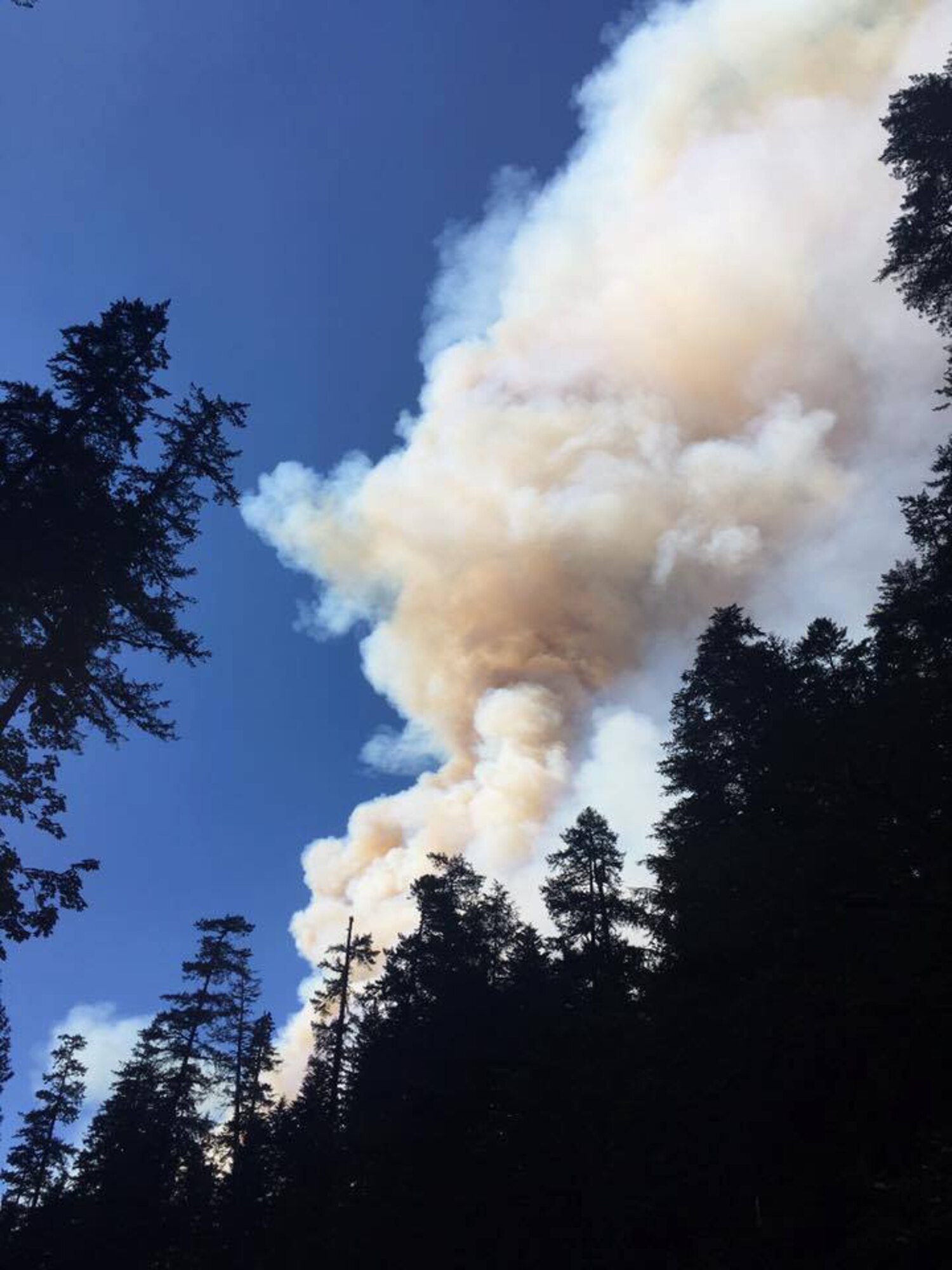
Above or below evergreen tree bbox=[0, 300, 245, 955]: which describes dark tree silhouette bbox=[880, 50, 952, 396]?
above

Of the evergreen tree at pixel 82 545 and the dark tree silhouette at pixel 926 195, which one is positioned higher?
the dark tree silhouette at pixel 926 195

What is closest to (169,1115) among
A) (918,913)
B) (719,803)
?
(719,803)

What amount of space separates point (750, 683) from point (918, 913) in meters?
15.4

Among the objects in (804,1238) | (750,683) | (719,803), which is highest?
(750,683)

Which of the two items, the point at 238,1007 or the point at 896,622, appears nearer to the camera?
the point at 896,622

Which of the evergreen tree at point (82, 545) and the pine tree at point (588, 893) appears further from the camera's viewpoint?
the pine tree at point (588, 893)

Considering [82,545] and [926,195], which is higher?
[926,195]

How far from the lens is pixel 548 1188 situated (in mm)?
14281

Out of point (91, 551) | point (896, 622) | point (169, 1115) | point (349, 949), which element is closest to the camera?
point (91, 551)

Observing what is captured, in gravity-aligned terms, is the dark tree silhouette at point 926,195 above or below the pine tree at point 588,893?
above

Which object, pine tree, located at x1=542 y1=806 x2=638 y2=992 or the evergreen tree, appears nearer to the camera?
the evergreen tree

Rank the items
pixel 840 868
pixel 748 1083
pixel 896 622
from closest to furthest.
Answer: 1. pixel 840 868
2. pixel 748 1083
3. pixel 896 622

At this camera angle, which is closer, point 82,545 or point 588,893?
point 82,545

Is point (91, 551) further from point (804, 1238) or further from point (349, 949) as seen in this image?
point (349, 949)
